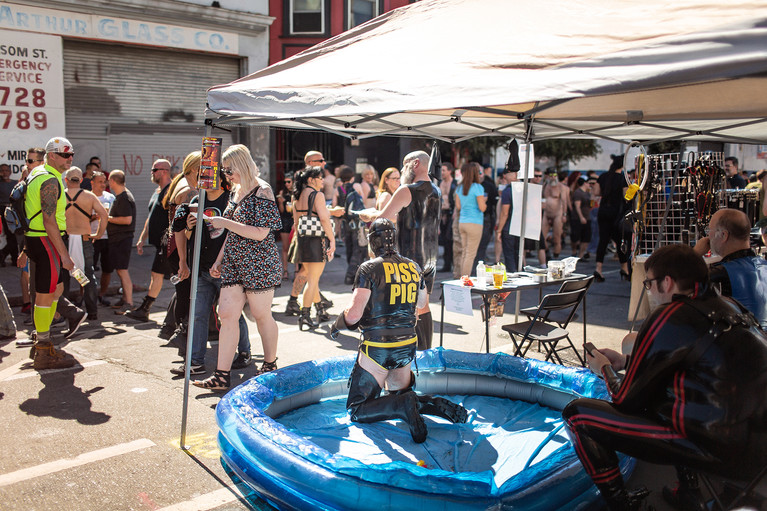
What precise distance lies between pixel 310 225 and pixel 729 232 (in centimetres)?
449

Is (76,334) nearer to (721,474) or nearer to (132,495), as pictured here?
(132,495)

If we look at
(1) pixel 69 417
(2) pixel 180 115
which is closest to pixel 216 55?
(2) pixel 180 115

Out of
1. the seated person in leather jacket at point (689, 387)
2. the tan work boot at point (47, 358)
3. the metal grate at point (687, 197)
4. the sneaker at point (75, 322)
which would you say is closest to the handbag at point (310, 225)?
the sneaker at point (75, 322)

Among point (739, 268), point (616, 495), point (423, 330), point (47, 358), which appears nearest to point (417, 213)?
point (423, 330)

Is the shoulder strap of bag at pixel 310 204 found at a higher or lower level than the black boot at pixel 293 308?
higher

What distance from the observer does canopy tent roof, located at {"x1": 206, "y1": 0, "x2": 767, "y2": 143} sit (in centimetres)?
297

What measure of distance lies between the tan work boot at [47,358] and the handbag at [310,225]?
9.38 ft

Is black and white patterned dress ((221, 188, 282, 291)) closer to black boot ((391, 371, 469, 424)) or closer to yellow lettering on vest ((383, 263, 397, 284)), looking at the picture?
yellow lettering on vest ((383, 263, 397, 284))

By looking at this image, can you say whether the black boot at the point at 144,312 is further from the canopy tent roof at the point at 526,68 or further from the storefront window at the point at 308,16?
the storefront window at the point at 308,16

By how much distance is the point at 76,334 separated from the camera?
7.45m

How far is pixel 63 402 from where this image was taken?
5387 mm

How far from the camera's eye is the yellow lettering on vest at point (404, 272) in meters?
4.55

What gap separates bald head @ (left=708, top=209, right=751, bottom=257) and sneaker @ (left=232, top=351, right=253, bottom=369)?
4.18 metres

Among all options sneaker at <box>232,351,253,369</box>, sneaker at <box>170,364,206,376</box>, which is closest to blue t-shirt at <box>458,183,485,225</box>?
sneaker at <box>232,351,253,369</box>
